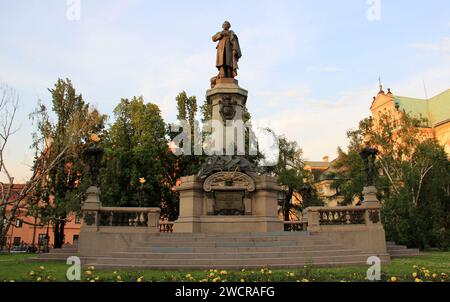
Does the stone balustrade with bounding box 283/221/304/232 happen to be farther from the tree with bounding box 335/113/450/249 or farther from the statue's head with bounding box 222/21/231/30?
the statue's head with bounding box 222/21/231/30

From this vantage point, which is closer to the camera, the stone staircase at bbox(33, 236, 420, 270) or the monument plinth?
the stone staircase at bbox(33, 236, 420, 270)

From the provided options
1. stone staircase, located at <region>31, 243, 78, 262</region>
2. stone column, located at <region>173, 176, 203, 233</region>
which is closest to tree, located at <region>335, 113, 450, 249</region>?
stone column, located at <region>173, 176, 203, 233</region>

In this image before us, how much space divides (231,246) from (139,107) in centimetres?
2881

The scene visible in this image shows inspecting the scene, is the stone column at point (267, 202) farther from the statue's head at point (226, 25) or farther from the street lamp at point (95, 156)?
the statue's head at point (226, 25)

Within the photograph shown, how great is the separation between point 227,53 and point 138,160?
1892 centimetres

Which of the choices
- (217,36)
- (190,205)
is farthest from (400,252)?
(217,36)

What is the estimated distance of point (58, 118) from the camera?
35750 millimetres

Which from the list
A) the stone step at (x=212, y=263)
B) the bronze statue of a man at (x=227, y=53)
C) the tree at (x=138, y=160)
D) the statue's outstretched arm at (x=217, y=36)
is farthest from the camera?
the tree at (x=138, y=160)

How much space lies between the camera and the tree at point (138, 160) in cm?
3631

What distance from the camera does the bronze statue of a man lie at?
73.2 feet

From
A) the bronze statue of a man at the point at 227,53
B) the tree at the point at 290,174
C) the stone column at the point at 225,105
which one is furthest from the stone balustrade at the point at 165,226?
the tree at the point at 290,174

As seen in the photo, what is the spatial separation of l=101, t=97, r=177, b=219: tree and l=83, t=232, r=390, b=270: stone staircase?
63.0 feet

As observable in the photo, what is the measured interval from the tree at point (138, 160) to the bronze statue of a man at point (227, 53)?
16.1 m
